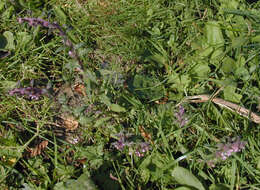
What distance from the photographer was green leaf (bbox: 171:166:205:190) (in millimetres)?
2055

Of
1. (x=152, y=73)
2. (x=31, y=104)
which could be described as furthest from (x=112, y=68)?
(x=31, y=104)

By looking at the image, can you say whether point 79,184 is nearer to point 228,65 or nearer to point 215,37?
point 228,65

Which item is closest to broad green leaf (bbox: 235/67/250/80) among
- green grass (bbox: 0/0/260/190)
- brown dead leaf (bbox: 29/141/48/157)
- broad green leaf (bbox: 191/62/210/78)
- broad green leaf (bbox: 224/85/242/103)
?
green grass (bbox: 0/0/260/190)

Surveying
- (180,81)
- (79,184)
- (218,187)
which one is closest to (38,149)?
(79,184)

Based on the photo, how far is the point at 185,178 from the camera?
2.08 metres

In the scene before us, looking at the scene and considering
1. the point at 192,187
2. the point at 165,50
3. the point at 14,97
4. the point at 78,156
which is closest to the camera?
the point at 192,187

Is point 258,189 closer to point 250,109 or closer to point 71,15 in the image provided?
point 250,109

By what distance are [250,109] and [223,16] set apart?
0.86 metres

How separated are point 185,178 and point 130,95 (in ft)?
2.42

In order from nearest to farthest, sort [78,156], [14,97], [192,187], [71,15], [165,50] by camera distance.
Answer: [192,187] → [78,156] → [14,97] → [165,50] → [71,15]

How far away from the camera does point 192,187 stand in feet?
6.79

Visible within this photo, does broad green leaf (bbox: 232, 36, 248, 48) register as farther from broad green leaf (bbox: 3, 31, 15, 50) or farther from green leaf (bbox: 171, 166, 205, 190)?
broad green leaf (bbox: 3, 31, 15, 50)

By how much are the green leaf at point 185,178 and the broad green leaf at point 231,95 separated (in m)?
0.69

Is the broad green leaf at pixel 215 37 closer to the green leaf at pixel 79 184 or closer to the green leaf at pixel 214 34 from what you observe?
the green leaf at pixel 214 34
